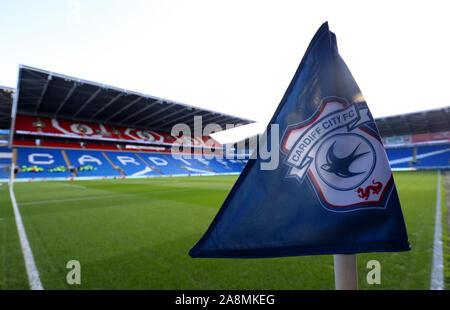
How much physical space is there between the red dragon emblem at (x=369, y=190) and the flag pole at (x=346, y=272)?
0.75ft

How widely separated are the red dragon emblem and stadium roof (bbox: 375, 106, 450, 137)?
3732 cm

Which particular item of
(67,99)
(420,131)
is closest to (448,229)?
(67,99)

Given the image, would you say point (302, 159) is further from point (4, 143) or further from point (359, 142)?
point (4, 143)

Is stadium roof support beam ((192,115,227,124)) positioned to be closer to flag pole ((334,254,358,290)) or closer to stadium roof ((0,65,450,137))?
stadium roof ((0,65,450,137))

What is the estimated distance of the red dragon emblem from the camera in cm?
81

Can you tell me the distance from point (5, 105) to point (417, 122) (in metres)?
54.5

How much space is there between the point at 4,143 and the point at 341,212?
3907 cm

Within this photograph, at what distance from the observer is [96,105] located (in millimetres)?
25891

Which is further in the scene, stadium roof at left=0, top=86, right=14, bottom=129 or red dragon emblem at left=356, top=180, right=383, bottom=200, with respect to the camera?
stadium roof at left=0, top=86, right=14, bottom=129

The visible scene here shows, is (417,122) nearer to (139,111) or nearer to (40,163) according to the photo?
(139,111)

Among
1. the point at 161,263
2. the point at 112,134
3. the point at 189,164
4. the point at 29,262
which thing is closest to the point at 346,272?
the point at 161,263

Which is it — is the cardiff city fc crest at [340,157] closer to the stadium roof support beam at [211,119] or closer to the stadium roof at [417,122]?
the stadium roof support beam at [211,119]

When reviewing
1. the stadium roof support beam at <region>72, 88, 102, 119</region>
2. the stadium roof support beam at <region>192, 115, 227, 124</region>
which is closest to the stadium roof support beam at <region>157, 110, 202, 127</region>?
the stadium roof support beam at <region>192, 115, 227, 124</region>

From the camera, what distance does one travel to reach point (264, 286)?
2.00 metres
